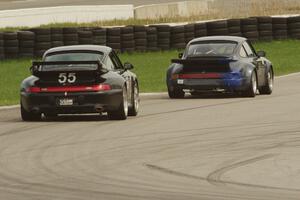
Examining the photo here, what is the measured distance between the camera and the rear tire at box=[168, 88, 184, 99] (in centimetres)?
2577

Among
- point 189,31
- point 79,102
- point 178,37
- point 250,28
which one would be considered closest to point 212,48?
point 79,102

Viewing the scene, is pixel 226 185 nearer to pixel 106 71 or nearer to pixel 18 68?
pixel 106 71

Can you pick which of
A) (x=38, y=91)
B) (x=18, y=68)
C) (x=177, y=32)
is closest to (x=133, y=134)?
(x=38, y=91)

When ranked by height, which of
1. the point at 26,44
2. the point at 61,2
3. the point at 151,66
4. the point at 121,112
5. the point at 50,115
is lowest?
the point at 151,66

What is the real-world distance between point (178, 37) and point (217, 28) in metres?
1.27

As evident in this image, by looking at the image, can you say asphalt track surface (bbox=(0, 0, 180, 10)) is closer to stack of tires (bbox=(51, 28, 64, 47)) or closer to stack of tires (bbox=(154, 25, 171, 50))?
stack of tires (bbox=(154, 25, 171, 50))

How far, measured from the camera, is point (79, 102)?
2005 centimetres

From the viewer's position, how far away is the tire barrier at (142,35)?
119ft

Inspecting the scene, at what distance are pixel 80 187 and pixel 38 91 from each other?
26.7 feet

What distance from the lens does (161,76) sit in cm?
3306

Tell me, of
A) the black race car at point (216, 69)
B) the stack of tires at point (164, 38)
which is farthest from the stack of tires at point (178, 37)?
the black race car at point (216, 69)

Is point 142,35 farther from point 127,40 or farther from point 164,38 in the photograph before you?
point 164,38

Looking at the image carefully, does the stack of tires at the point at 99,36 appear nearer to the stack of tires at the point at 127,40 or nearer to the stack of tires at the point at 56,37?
the stack of tires at the point at 127,40

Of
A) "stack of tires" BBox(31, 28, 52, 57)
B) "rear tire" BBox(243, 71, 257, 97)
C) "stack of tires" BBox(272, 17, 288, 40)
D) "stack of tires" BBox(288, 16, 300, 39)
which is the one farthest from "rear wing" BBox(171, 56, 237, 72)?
"stack of tires" BBox(288, 16, 300, 39)
